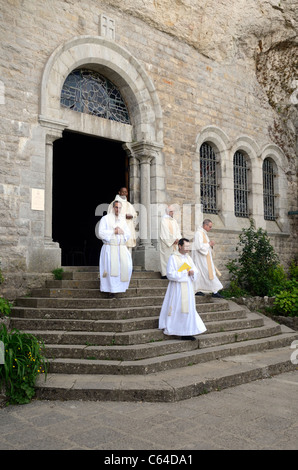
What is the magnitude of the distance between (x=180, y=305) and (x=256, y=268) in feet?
15.4

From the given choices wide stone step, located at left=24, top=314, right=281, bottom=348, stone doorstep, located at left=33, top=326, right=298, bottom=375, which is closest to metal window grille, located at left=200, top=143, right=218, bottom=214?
wide stone step, located at left=24, top=314, right=281, bottom=348

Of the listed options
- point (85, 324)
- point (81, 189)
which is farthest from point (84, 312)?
point (81, 189)

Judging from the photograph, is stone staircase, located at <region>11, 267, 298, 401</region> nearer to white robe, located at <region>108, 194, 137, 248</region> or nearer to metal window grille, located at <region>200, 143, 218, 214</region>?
white robe, located at <region>108, 194, 137, 248</region>

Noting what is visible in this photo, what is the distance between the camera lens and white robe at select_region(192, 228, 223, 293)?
28.0 ft

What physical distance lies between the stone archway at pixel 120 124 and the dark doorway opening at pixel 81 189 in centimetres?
112

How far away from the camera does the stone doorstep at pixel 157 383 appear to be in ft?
14.8

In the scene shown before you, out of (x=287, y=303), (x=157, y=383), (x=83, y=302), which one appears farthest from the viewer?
(x=287, y=303)

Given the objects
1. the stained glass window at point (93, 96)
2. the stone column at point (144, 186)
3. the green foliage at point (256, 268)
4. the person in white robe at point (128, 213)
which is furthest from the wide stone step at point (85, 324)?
the stained glass window at point (93, 96)

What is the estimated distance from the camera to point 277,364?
6.00 metres

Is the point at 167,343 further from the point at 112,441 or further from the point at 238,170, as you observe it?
the point at 238,170

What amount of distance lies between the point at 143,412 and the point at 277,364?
8.62 ft

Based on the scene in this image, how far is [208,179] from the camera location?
36.4ft

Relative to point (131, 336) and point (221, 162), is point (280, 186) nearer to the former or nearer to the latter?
point (221, 162)

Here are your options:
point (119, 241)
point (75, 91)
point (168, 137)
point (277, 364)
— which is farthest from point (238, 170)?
point (277, 364)
